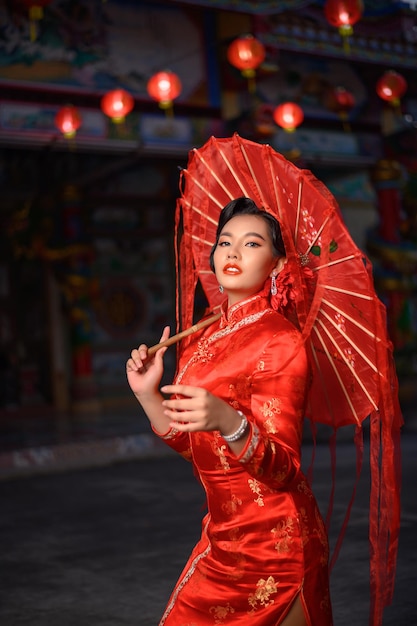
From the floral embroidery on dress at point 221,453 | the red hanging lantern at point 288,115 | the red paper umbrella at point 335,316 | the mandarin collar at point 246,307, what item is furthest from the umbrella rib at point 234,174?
the red hanging lantern at point 288,115

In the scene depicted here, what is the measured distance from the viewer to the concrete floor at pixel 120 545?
3.89 meters

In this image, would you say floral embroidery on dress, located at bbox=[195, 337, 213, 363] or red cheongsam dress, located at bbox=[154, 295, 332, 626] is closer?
red cheongsam dress, located at bbox=[154, 295, 332, 626]

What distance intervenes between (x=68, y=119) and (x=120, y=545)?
5.56 m

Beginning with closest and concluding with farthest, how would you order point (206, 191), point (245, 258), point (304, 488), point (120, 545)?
point (304, 488), point (245, 258), point (206, 191), point (120, 545)

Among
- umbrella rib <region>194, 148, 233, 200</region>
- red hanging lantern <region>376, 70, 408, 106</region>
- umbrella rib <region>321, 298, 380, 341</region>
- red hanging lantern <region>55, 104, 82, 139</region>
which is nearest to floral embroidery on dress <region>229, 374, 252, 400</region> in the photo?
umbrella rib <region>321, 298, 380, 341</region>

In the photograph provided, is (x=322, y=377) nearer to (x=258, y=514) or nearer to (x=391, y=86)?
(x=258, y=514)

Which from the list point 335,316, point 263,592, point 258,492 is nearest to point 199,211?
point 335,316

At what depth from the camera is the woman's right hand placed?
89.9 inches

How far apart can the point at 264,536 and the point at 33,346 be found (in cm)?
1130

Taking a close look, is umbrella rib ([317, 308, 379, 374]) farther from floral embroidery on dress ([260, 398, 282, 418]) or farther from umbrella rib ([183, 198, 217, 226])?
umbrella rib ([183, 198, 217, 226])

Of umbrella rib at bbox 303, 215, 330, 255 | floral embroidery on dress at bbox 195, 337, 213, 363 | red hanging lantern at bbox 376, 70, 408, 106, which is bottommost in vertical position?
floral embroidery on dress at bbox 195, 337, 213, 363

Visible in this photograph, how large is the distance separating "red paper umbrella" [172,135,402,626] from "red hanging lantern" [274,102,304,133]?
798 centimetres

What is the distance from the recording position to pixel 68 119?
9383 mm

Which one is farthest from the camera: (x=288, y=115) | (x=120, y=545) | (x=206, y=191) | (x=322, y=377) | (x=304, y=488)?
(x=288, y=115)
